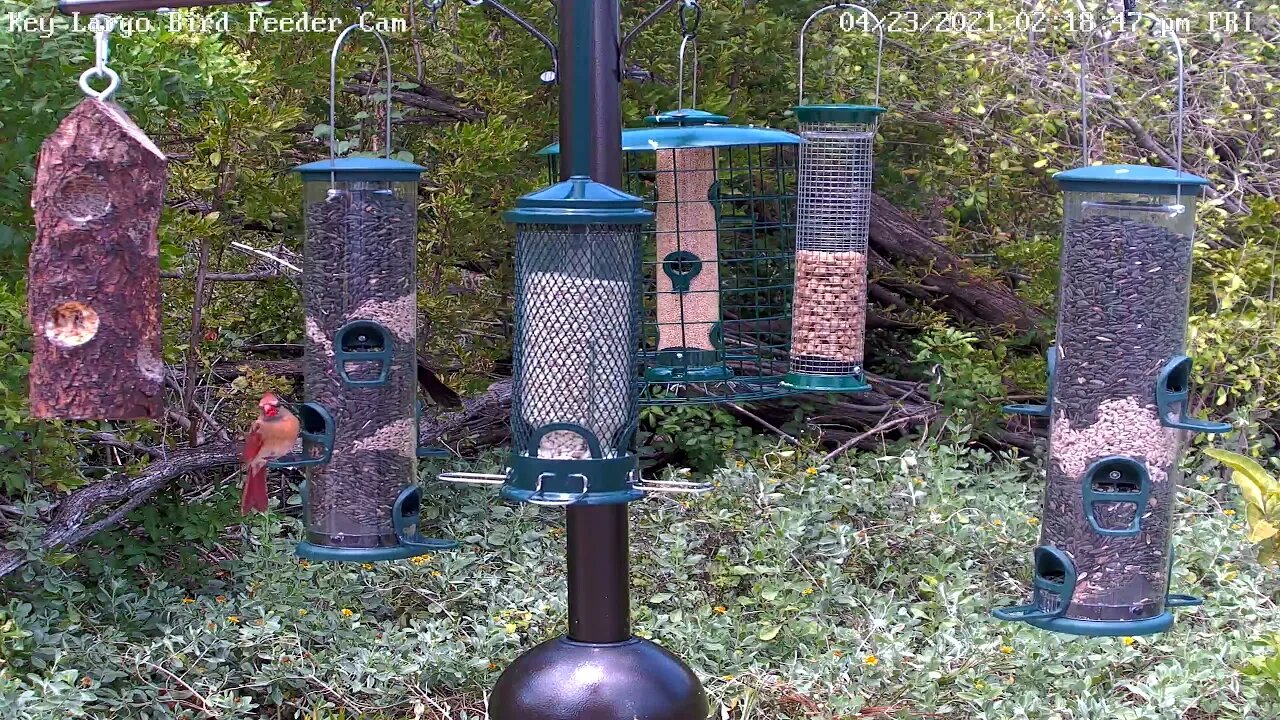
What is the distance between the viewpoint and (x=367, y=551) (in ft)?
11.3

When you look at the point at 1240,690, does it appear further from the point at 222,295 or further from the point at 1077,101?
the point at 222,295

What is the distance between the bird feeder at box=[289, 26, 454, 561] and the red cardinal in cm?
4

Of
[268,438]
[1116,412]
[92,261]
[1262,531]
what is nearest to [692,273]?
[268,438]

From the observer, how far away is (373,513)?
3.52 meters

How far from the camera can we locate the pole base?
8.71 ft

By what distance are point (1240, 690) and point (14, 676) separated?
373 cm

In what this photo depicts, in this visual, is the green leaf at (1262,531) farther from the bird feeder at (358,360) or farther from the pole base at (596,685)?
Answer: the bird feeder at (358,360)

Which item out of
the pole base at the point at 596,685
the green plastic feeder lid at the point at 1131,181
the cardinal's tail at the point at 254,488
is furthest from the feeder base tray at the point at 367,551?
the green plastic feeder lid at the point at 1131,181

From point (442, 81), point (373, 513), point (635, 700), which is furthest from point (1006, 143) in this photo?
point (635, 700)

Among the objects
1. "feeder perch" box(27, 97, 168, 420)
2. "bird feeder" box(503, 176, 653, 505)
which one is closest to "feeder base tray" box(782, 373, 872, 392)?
"bird feeder" box(503, 176, 653, 505)

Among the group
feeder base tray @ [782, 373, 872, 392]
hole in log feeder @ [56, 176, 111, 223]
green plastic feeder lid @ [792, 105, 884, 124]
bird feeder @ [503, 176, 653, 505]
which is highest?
green plastic feeder lid @ [792, 105, 884, 124]

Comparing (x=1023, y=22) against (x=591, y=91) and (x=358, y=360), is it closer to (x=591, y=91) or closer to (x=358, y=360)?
(x=358, y=360)

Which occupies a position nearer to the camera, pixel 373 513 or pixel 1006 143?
pixel 373 513

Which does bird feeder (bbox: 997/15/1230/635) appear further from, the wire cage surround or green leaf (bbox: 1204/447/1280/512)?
green leaf (bbox: 1204/447/1280/512)
